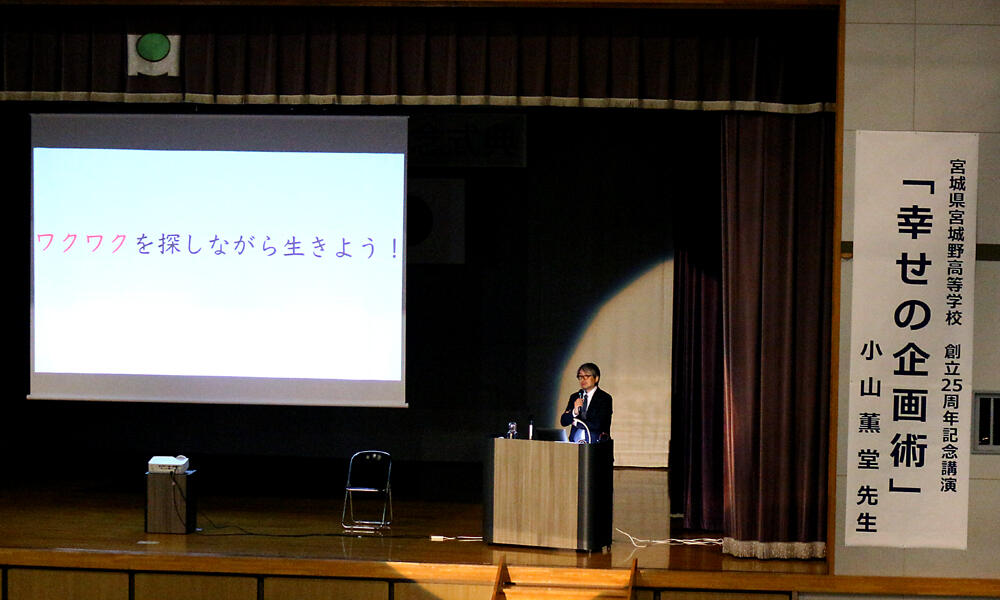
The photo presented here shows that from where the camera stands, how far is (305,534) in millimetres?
6062

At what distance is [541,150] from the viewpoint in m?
8.78

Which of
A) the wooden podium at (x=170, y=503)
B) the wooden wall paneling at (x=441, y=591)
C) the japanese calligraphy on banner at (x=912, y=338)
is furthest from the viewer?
the wooden podium at (x=170, y=503)

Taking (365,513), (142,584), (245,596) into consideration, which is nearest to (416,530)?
(365,513)

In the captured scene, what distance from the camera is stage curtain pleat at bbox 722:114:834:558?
5.54 metres

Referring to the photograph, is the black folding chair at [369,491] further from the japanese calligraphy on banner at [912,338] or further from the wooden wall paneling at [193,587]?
the japanese calligraphy on banner at [912,338]

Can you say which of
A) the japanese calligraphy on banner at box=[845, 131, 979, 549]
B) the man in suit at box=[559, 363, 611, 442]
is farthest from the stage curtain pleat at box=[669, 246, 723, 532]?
the japanese calligraphy on banner at box=[845, 131, 979, 549]

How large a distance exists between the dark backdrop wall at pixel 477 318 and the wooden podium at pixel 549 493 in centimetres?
286

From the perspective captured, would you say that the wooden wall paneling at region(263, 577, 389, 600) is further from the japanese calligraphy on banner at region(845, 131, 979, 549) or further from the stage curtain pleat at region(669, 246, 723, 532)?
the japanese calligraphy on banner at region(845, 131, 979, 549)

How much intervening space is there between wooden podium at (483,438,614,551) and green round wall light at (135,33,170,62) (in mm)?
2696

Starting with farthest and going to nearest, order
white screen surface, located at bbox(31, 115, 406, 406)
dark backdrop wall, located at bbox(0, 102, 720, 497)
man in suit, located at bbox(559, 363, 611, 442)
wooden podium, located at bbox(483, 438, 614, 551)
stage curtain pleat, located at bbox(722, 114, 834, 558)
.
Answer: dark backdrop wall, located at bbox(0, 102, 720, 497) < man in suit, located at bbox(559, 363, 611, 442) < white screen surface, located at bbox(31, 115, 406, 406) < wooden podium, located at bbox(483, 438, 614, 551) < stage curtain pleat, located at bbox(722, 114, 834, 558)

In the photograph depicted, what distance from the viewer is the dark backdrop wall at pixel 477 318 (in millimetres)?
8719

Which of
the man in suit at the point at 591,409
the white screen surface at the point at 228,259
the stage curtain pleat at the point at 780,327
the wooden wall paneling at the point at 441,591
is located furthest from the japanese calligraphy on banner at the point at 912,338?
the white screen surface at the point at 228,259

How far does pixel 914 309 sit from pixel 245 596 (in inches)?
142

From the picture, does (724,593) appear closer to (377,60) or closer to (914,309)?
(914,309)
